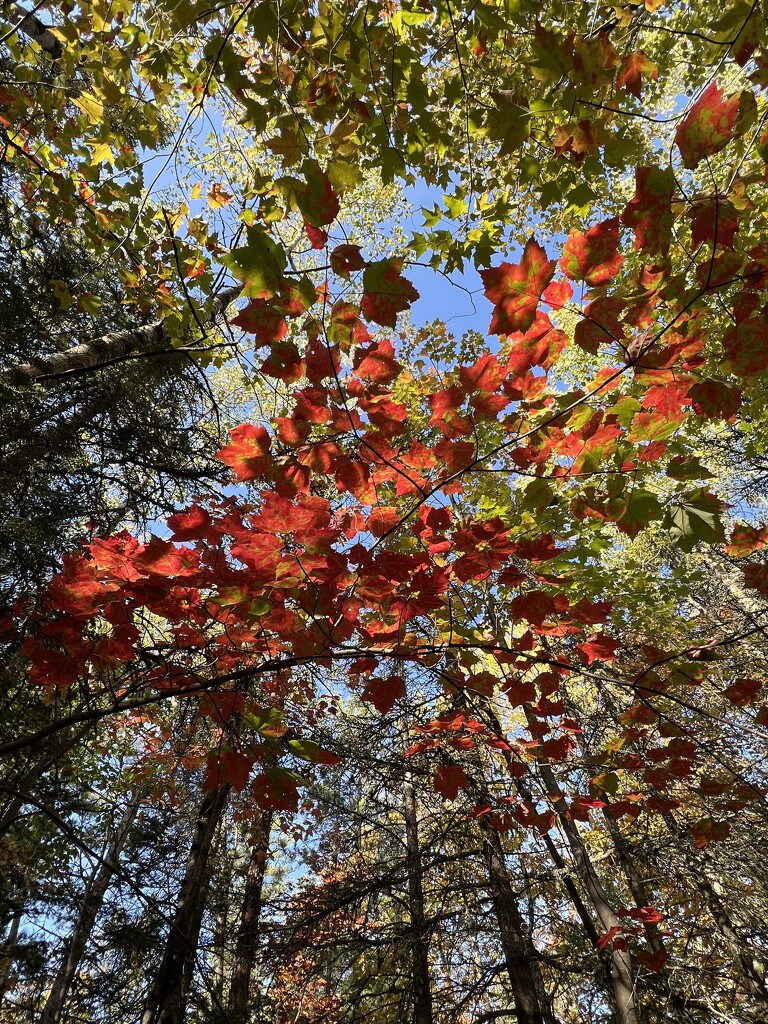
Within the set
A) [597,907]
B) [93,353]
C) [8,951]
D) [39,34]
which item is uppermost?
[39,34]

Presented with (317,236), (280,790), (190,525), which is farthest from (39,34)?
(280,790)

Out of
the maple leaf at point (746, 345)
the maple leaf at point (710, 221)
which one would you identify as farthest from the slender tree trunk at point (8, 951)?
the maple leaf at point (710, 221)

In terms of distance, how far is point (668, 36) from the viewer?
14.2 ft

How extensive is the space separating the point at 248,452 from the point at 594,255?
51.2 inches

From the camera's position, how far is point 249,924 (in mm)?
6109

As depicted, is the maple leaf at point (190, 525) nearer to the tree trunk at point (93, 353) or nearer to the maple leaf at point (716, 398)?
the tree trunk at point (93, 353)

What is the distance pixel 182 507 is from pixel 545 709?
423 cm

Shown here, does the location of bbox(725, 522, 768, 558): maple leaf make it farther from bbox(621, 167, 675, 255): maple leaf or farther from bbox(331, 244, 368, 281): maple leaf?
bbox(331, 244, 368, 281): maple leaf

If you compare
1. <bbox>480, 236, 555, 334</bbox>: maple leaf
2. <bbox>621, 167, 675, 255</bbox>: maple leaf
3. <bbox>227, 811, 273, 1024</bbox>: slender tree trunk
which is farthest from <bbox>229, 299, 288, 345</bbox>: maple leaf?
<bbox>227, 811, 273, 1024</bbox>: slender tree trunk

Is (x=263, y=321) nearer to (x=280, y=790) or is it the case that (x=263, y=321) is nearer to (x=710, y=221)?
(x=710, y=221)

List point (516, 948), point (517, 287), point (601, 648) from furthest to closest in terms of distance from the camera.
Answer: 1. point (516, 948)
2. point (601, 648)
3. point (517, 287)

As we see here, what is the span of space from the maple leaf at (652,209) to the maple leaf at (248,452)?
52.7 inches

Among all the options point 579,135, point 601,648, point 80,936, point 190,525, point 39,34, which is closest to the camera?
point 190,525

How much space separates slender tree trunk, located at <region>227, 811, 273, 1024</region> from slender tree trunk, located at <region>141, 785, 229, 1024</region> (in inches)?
17.5
